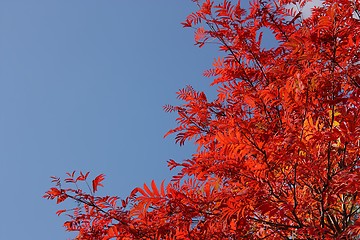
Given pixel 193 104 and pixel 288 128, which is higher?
pixel 193 104

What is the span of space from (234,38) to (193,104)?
1.10 meters

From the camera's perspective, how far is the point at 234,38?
21.3 ft

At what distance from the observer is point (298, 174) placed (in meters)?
4.25


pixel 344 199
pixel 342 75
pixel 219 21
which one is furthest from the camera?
pixel 219 21

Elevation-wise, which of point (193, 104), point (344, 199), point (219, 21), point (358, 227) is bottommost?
point (358, 227)

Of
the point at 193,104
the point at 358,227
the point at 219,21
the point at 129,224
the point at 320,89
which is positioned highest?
the point at 219,21

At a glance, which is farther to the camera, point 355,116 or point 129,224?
point 129,224

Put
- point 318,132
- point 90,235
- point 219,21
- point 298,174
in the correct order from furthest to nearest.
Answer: point 219,21
point 90,235
point 298,174
point 318,132

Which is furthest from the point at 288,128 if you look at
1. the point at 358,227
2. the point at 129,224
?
the point at 129,224

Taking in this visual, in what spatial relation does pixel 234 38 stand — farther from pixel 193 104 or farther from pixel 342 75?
pixel 342 75

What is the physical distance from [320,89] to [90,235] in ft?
10.6

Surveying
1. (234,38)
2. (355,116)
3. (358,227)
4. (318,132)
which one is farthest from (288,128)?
(234,38)

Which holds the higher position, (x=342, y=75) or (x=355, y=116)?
(x=342, y=75)

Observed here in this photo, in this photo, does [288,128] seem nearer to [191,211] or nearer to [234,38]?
[191,211]
